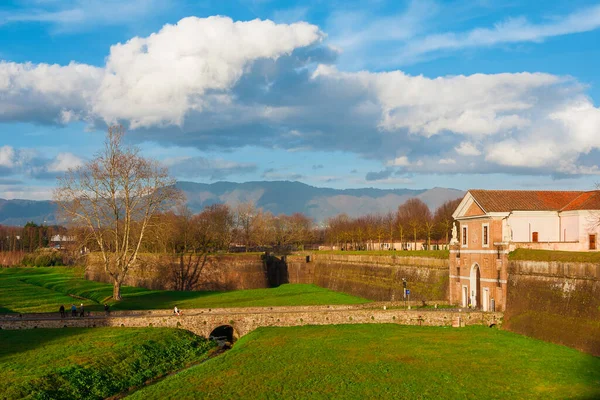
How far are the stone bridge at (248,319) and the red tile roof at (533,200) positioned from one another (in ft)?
28.9

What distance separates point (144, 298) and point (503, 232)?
131ft

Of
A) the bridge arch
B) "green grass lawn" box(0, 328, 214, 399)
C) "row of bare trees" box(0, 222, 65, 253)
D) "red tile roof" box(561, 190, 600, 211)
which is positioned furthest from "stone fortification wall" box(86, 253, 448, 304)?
"row of bare trees" box(0, 222, 65, 253)

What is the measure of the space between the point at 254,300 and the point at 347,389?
1473 inches

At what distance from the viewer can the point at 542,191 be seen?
49.9 m

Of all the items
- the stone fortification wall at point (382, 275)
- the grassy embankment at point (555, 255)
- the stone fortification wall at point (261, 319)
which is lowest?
the stone fortification wall at point (261, 319)

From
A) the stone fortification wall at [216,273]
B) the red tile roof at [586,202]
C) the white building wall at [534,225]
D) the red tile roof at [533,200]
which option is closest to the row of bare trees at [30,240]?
the stone fortification wall at [216,273]

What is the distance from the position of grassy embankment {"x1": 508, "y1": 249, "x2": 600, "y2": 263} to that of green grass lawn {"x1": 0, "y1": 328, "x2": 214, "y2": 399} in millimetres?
22300

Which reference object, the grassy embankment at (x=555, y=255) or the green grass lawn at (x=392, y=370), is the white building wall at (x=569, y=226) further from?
the green grass lawn at (x=392, y=370)

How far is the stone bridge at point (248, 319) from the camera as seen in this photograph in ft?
140

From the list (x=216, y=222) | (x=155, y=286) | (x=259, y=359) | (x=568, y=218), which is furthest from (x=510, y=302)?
(x=216, y=222)

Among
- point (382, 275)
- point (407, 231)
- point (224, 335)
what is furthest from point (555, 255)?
point (407, 231)

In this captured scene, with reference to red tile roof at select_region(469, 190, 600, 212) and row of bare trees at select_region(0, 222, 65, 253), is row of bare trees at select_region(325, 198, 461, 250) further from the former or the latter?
row of bare trees at select_region(0, 222, 65, 253)

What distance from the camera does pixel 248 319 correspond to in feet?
143

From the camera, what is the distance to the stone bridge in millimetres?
42656
